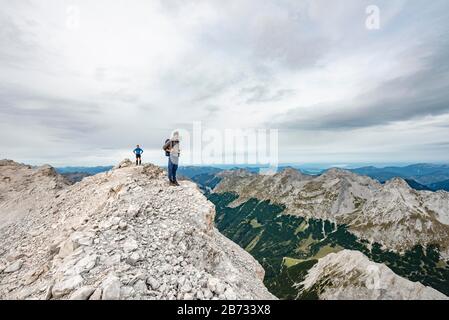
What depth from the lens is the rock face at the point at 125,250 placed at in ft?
38.2

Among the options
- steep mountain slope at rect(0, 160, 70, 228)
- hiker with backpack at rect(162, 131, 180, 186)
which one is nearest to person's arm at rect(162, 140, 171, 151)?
hiker with backpack at rect(162, 131, 180, 186)

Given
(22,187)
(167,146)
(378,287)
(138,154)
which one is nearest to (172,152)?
(167,146)

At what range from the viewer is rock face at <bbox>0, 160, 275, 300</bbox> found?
38.2ft

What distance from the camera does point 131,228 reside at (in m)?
15.8

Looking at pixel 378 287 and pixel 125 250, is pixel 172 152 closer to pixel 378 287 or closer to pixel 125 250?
pixel 125 250

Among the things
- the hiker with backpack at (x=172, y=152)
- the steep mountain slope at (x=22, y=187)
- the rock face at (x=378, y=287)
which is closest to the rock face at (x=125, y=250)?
the hiker with backpack at (x=172, y=152)

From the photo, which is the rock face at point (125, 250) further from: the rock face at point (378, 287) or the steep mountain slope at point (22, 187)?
the rock face at point (378, 287)

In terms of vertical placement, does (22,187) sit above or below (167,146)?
below

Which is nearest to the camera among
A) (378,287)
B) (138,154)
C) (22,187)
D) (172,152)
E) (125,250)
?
(125,250)

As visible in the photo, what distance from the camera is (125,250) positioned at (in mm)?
13555

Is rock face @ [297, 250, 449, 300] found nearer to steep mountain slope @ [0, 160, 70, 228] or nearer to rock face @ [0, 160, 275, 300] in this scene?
rock face @ [0, 160, 275, 300]
